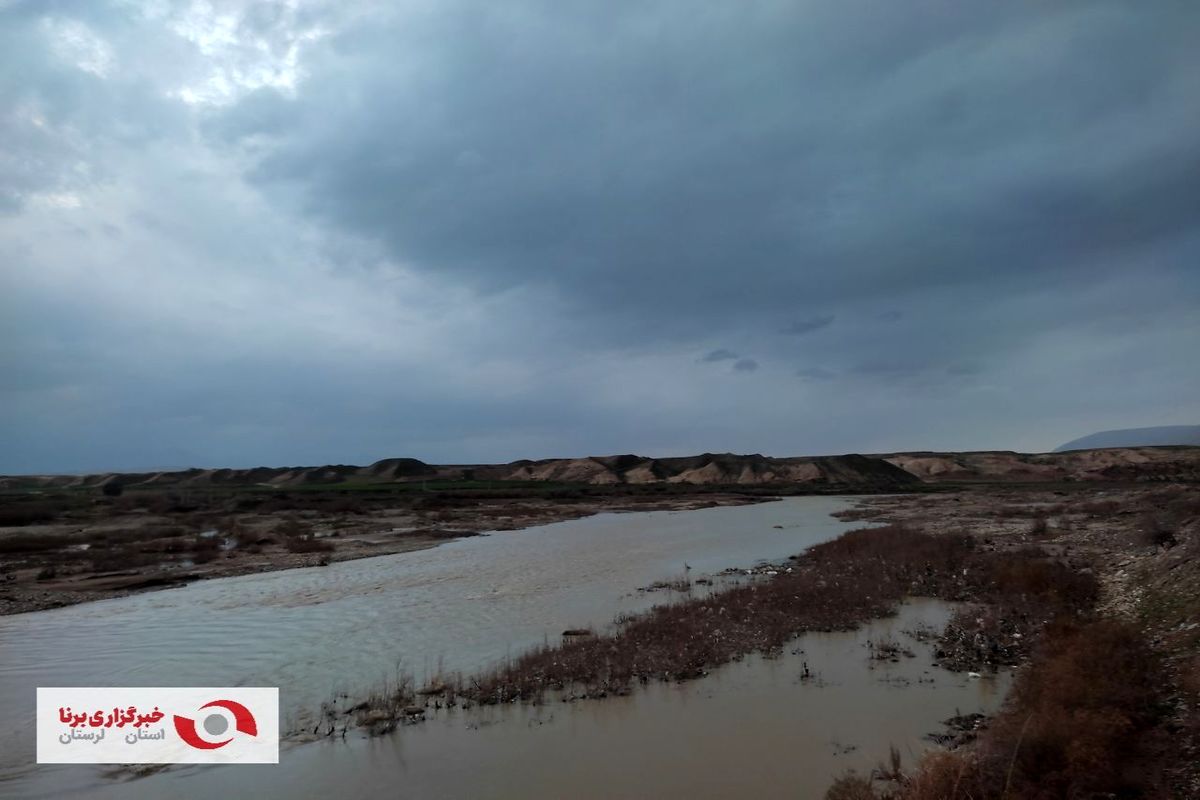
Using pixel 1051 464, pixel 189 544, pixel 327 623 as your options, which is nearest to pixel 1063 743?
pixel 327 623

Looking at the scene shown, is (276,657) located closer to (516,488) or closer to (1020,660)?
(1020,660)

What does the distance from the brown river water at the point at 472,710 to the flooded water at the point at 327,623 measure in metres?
0.08

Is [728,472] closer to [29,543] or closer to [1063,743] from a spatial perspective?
[29,543]

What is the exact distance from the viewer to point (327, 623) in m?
17.6

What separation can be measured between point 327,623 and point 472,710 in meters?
9.17

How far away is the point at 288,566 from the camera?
29.4 m

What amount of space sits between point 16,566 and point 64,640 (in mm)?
16467

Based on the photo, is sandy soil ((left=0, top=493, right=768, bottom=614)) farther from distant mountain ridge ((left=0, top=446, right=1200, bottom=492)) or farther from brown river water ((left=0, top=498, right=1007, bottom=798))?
distant mountain ridge ((left=0, top=446, right=1200, bottom=492))

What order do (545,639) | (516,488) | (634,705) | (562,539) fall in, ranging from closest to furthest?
(634,705) < (545,639) < (562,539) < (516,488)

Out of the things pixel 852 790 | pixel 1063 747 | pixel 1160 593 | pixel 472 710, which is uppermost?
pixel 1063 747

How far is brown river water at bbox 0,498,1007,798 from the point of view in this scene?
8.07m

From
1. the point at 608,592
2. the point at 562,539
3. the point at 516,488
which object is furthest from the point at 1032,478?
the point at 608,592

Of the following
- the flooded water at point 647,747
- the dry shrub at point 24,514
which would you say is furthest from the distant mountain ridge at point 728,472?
the flooded water at point 647,747

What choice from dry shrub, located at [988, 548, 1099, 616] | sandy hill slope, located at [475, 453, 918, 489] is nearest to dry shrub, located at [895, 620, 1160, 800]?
dry shrub, located at [988, 548, 1099, 616]
